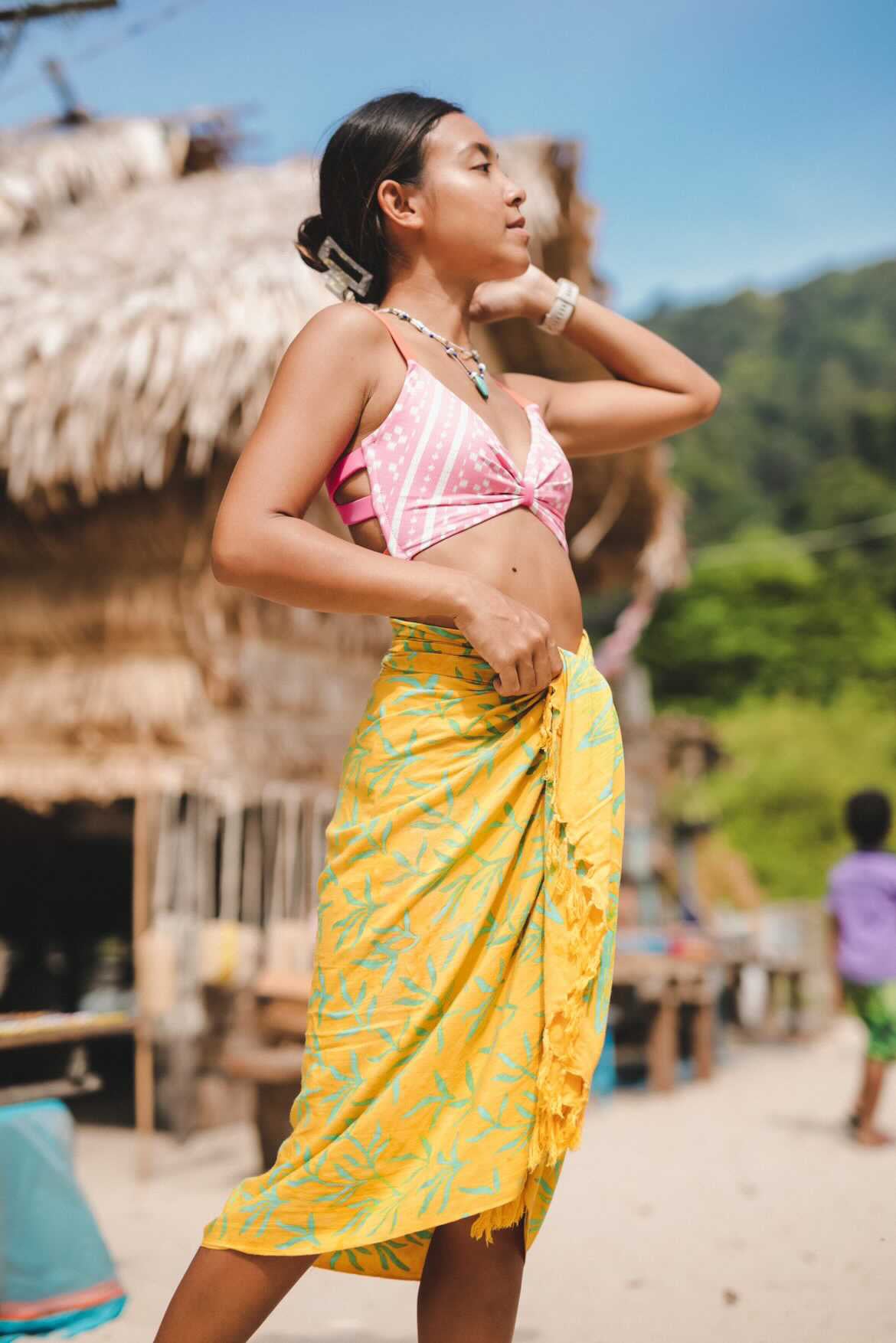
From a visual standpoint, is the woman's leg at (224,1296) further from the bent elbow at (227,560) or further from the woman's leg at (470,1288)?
the bent elbow at (227,560)

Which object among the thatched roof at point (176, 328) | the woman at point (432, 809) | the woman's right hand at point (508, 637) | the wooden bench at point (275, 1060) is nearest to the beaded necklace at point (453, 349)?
the woman at point (432, 809)

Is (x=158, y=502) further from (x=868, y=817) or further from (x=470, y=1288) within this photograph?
(x=470, y=1288)

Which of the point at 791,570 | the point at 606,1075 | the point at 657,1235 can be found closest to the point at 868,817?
the point at 606,1075

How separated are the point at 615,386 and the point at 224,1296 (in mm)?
1464

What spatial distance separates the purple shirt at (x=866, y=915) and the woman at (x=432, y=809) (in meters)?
4.02

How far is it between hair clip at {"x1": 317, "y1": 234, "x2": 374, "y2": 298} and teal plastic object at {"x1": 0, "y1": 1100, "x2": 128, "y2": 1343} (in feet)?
6.52

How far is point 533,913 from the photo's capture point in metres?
1.67

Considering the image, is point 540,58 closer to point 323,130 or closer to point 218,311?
point 218,311

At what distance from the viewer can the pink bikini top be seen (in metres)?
1.73

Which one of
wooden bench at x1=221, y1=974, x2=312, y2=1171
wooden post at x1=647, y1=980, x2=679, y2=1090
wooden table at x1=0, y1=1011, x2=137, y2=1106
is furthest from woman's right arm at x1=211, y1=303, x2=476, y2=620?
wooden post at x1=647, y1=980, x2=679, y2=1090

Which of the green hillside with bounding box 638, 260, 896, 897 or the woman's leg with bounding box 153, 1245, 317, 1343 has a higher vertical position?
the green hillside with bounding box 638, 260, 896, 897

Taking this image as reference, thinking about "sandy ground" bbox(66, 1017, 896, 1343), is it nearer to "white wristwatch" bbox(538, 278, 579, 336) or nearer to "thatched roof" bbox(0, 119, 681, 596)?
"white wristwatch" bbox(538, 278, 579, 336)

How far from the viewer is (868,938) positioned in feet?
17.8

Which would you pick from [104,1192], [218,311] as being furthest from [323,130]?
[104,1192]
